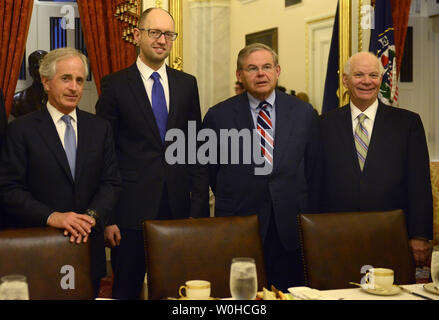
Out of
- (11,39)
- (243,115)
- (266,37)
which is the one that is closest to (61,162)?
(243,115)

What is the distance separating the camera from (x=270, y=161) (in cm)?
242

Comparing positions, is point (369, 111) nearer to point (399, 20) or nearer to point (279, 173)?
point (279, 173)

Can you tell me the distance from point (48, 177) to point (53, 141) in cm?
14

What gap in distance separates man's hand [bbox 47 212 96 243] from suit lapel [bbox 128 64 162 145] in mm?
578

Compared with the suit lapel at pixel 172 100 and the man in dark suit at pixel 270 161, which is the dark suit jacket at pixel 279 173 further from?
the suit lapel at pixel 172 100

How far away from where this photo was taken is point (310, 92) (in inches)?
201

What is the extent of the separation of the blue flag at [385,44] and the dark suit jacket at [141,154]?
2074mm

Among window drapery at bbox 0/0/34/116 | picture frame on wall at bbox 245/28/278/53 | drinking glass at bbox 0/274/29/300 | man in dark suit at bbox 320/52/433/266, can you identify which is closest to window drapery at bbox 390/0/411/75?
picture frame on wall at bbox 245/28/278/53

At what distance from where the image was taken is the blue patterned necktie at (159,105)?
2.46 metres

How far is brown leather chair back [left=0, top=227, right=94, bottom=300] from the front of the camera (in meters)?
1.75

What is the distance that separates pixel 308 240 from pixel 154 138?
836 mm

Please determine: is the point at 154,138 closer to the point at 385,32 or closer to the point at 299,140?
the point at 299,140

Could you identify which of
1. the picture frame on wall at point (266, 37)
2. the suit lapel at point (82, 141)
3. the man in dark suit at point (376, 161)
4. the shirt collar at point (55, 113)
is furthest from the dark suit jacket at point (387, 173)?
the picture frame on wall at point (266, 37)
